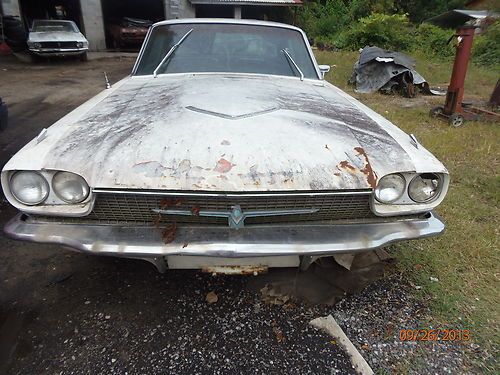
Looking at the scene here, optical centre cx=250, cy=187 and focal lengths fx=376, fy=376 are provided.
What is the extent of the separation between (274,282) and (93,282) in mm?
1122

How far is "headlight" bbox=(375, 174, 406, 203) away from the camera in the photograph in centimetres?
181

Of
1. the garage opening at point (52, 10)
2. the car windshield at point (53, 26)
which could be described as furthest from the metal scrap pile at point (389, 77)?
the garage opening at point (52, 10)

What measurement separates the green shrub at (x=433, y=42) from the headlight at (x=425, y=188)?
14.8 metres

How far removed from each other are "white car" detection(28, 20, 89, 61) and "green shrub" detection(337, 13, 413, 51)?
9.76 m

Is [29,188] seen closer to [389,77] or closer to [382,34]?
[389,77]

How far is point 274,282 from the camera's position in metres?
2.26

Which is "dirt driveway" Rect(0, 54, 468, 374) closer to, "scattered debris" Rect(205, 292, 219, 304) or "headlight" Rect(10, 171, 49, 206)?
"scattered debris" Rect(205, 292, 219, 304)

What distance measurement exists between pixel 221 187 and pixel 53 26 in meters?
13.0

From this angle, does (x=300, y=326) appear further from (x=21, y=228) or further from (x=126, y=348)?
(x=21, y=228)

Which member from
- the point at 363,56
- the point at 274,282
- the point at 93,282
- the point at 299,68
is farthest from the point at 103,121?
the point at 363,56

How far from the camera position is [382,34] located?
13883 millimetres

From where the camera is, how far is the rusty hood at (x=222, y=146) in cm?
162

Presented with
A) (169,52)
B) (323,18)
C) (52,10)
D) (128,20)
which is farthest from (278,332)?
(52,10)

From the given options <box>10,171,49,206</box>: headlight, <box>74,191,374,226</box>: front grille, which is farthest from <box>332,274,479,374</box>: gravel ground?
<box>10,171,49,206</box>: headlight
